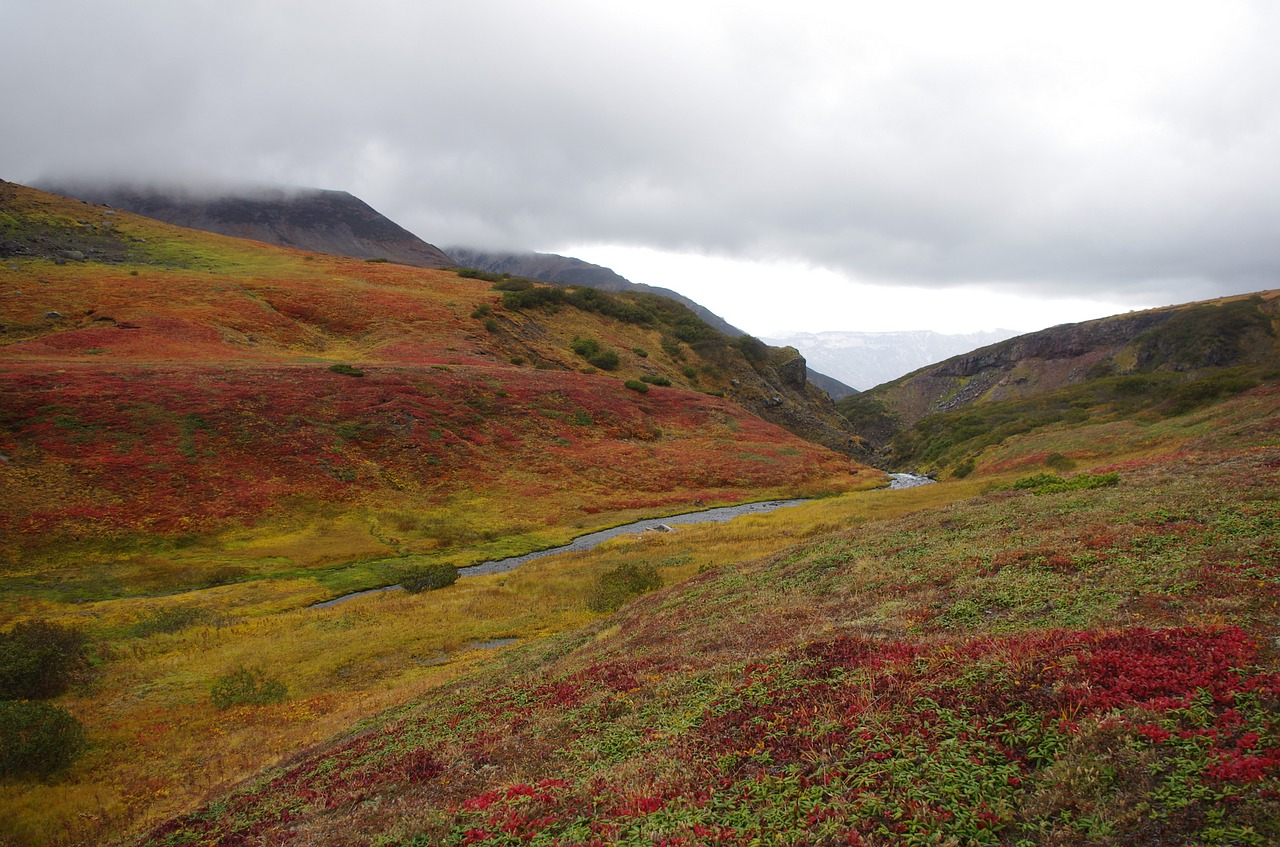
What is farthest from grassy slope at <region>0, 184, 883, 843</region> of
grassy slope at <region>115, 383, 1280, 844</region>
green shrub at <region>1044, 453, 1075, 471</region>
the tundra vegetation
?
green shrub at <region>1044, 453, 1075, 471</region>

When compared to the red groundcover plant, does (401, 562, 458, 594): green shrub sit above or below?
below

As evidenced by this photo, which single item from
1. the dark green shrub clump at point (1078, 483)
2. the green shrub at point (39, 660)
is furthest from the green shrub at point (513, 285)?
the dark green shrub clump at point (1078, 483)

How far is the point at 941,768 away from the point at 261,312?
314 ft

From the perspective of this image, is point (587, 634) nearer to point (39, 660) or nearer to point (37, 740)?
point (37, 740)

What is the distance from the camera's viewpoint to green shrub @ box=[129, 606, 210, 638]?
28.1 meters

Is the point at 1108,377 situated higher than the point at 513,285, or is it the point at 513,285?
the point at 513,285

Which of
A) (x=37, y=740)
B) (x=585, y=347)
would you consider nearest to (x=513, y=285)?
(x=585, y=347)

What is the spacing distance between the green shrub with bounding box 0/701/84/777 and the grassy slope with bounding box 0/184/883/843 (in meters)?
0.57

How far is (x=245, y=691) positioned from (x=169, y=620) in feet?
35.1

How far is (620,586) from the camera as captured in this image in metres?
32.3

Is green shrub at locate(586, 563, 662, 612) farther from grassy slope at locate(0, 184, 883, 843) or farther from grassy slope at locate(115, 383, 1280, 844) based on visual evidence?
grassy slope at locate(115, 383, 1280, 844)

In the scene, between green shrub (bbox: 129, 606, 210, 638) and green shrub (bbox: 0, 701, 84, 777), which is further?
green shrub (bbox: 129, 606, 210, 638)

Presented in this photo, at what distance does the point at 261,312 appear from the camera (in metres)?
82.4

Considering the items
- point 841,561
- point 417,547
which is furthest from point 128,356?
point 841,561
